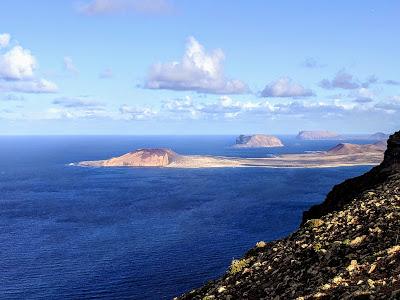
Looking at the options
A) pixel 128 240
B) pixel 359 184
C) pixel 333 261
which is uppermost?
pixel 359 184

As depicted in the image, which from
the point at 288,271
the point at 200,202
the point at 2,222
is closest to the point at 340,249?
the point at 288,271

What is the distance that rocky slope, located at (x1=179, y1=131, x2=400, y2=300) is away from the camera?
18.0 meters

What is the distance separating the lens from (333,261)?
2197cm

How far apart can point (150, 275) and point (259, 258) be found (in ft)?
224

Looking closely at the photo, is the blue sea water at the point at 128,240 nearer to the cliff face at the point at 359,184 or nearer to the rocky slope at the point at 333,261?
the cliff face at the point at 359,184

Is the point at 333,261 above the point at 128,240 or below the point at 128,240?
above

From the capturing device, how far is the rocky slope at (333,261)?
18.0m

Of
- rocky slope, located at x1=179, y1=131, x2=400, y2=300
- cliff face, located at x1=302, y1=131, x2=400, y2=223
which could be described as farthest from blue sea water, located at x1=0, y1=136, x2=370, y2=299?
rocky slope, located at x1=179, y1=131, x2=400, y2=300

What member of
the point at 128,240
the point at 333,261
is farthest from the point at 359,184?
the point at 128,240

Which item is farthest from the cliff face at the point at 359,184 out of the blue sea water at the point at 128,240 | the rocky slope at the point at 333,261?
the blue sea water at the point at 128,240

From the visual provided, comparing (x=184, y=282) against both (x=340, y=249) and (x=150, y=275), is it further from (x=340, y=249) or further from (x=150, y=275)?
(x=340, y=249)

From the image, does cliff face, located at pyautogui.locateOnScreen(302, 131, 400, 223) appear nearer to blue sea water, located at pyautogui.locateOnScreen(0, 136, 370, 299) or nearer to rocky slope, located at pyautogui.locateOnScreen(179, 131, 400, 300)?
rocky slope, located at pyautogui.locateOnScreen(179, 131, 400, 300)

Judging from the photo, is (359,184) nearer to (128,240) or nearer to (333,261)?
(333,261)

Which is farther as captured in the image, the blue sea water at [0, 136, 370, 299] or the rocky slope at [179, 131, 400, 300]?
the blue sea water at [0, 136, 370, 299]
